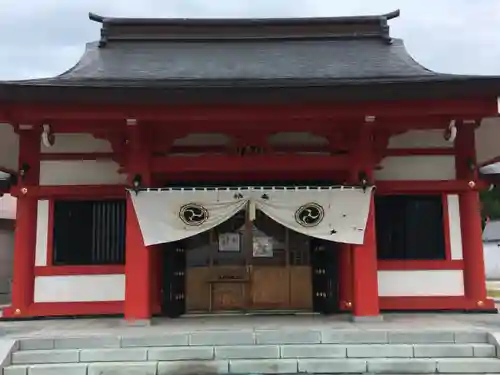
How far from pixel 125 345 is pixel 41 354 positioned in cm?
92

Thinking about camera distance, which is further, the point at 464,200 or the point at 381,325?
the point at 464,200

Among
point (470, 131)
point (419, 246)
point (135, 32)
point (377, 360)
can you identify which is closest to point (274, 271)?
point (419, 246)

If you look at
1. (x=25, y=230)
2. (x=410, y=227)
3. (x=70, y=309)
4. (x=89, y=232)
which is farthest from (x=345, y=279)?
(x=25, y=230)

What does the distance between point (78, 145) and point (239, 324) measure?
150 inches

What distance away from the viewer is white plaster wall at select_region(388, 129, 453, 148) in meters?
8.62

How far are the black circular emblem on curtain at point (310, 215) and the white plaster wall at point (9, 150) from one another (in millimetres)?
4585

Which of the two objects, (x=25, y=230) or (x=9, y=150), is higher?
(x=9, y=150)

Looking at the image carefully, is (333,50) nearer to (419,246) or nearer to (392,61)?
(392,61)

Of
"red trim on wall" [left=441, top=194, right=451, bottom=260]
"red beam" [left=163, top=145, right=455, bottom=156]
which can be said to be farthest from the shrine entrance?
Result: "red trim on wall" [left=441, top=194, right=451, bottom=260]

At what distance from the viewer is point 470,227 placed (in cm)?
848

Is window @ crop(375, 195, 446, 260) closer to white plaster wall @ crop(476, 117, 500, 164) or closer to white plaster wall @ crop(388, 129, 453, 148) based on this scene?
white plaster wall @ crop(388, 129, 453, 148)

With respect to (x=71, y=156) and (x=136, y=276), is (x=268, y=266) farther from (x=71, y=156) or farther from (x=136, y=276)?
(x=71, y=156)

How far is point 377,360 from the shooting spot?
19.8 feet

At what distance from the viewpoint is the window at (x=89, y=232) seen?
845cm
